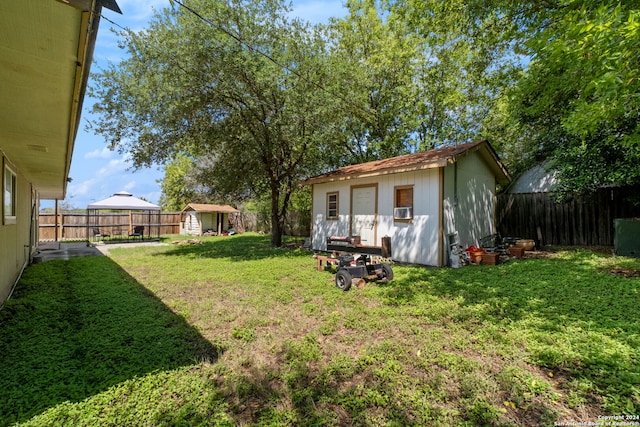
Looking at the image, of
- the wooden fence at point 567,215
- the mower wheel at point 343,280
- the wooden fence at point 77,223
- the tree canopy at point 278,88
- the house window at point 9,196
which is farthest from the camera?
the wooden fence at point 77,223

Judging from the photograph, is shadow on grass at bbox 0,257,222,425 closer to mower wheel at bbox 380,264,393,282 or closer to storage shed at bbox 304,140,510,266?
mower wheel at bbox 380,264,393,282

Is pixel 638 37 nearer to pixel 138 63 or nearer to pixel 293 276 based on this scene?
pixel 293 276

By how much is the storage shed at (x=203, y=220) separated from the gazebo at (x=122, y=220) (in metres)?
1.82

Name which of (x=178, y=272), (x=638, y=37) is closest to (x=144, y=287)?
(x=178, y=272)

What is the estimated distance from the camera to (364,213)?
9148 mm

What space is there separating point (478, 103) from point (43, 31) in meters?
16.4

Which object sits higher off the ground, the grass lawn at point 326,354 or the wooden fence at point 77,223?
the wooden fence at point 77,223

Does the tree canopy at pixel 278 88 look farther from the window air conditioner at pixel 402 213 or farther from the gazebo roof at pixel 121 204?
the gazebo roof at pixel 121 204

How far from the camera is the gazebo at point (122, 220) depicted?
14.0 metres

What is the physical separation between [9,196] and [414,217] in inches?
340

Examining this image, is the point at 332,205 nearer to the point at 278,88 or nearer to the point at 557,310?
the point at 278,88

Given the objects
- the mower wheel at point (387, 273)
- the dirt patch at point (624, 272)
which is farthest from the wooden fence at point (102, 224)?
the dirt patch at point (624, 272)

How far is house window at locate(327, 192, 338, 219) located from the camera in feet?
33.2

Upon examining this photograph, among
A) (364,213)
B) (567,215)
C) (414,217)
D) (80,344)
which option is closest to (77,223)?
(364,213)
